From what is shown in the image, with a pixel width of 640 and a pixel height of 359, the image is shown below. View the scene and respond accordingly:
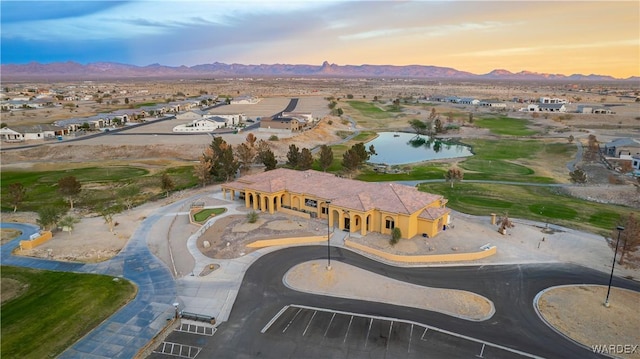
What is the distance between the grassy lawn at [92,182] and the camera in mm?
56062

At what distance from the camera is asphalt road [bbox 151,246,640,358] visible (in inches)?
1006

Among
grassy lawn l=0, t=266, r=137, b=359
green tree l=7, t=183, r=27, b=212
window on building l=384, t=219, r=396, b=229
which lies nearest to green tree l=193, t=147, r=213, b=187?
green tree l=7, t=183, r=27, b=212

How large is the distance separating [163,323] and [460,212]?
35.9 metres

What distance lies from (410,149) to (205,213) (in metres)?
62.1

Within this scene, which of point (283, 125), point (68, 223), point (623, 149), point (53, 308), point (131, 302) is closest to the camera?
point (53, 308)

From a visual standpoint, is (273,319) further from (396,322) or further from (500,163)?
(500,163)

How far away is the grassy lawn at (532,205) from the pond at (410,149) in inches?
1019

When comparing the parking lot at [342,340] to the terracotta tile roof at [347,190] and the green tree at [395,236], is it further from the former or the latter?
the terracotta tile roof at [347,190]

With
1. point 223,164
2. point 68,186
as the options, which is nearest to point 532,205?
point 223,164

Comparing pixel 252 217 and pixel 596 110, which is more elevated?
pixel 596 110

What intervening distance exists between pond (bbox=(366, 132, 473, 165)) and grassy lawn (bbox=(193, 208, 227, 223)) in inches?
1633

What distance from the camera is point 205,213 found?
4950 centimetres

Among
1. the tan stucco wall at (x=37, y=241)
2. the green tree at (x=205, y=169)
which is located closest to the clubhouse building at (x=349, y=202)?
the green tree at (x=205, y=169)

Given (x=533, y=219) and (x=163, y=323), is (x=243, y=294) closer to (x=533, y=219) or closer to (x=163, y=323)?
(x=163, y=323)
